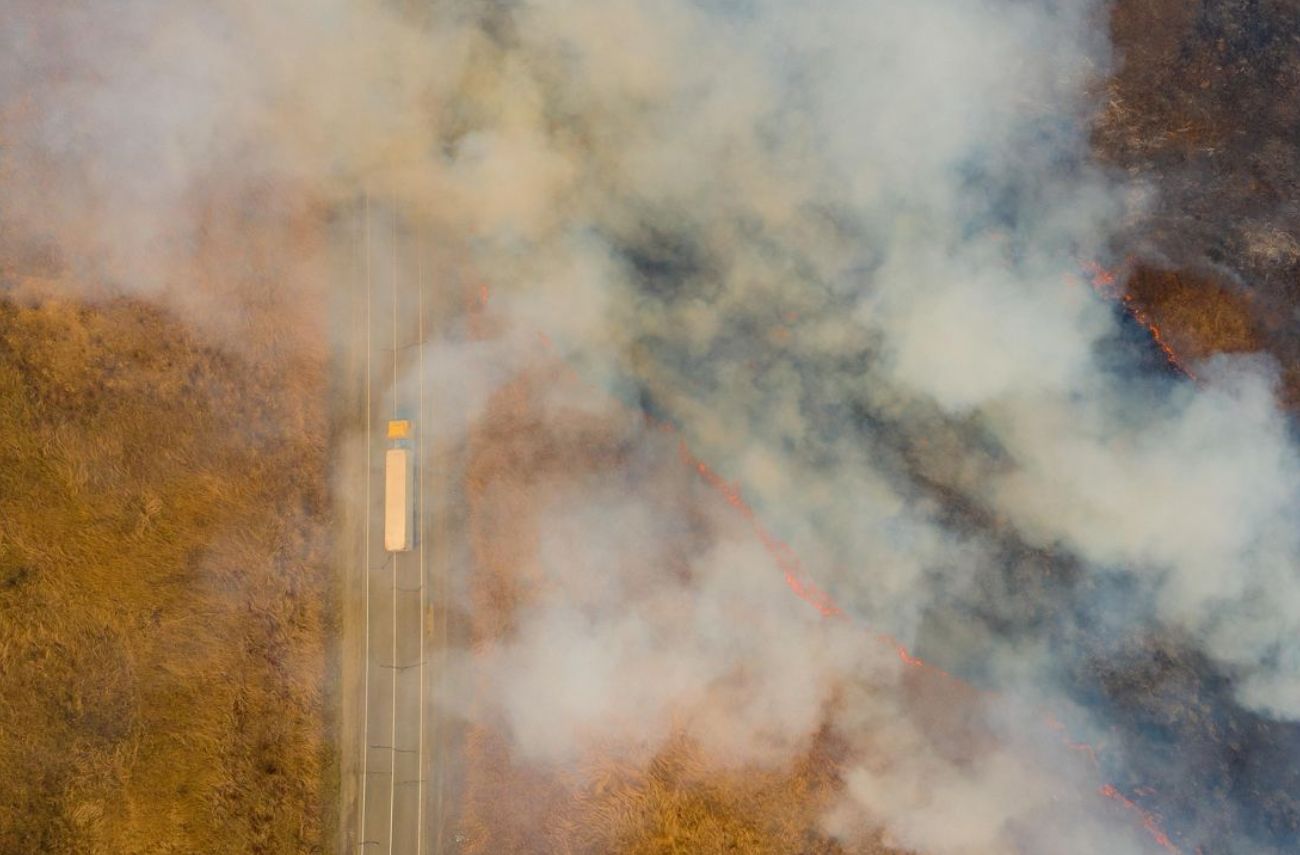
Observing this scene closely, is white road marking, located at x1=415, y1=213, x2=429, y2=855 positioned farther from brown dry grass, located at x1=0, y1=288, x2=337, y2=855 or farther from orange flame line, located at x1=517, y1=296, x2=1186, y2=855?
orange flame line, located at x1=517, y1=296, x2=1186, y2=855

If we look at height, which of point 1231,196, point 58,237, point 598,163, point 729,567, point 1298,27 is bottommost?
point 58,237

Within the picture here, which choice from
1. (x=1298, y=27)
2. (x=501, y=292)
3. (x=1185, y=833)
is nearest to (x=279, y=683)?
(x=501, y=292)

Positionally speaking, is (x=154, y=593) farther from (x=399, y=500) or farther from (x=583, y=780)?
(x=583, y=780)

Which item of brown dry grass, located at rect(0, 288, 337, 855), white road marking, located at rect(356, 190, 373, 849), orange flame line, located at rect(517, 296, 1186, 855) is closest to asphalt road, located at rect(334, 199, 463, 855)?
white road marking, located at rect(356, 190, 373, 849)

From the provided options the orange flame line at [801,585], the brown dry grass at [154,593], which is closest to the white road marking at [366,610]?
the brown dry grass at [154,593]

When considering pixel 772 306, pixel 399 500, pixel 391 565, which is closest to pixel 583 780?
pixel 391 565

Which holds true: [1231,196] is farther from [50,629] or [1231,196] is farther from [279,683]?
[50,629]

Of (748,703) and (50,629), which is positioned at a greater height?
(748,703)
